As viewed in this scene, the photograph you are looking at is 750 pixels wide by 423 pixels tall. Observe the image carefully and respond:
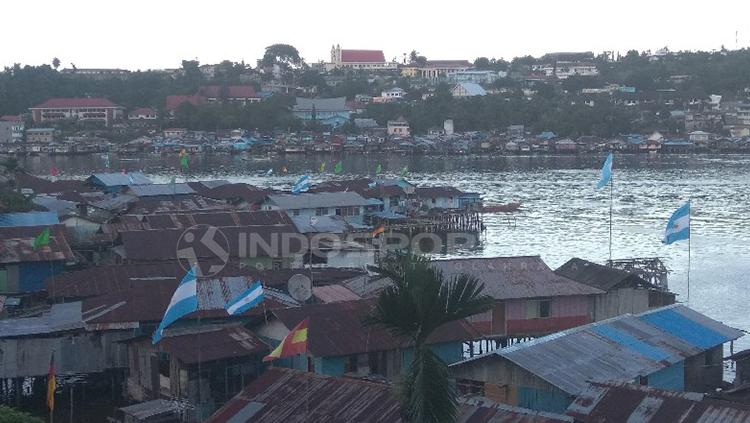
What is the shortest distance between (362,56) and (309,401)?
89395mm

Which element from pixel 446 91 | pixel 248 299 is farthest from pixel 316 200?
pixel 446 91

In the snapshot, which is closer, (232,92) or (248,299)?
(248,299)

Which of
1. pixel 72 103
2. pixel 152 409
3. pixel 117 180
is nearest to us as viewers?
pixel 152 409

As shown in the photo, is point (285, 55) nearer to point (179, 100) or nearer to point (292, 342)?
point (179, 100)

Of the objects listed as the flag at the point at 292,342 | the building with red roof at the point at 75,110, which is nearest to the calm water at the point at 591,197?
the flag at the point at 292,342

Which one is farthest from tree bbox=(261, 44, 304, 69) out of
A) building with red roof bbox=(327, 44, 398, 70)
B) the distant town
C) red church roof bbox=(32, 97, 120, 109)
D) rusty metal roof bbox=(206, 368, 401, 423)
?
rusty metal roof bbox=(206, 368, 401, 423)

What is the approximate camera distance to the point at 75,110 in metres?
66.3

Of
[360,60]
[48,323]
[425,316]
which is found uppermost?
[360,60]

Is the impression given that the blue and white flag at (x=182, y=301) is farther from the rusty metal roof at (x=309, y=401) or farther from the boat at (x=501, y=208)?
the boat at (x=501, y=208)

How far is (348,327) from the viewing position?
1060 cm

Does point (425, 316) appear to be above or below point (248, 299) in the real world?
above

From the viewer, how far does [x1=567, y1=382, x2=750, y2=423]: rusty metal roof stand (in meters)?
7.28

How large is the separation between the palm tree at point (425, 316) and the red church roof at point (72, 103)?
206 feet

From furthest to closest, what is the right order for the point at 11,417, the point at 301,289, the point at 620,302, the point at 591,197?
the point at 591,197, the point at 620,302, the point at 301,289, the point at 11,417
